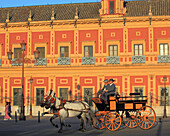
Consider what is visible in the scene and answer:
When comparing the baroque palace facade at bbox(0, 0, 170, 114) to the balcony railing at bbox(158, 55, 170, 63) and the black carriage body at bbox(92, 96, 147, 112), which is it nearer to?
the balcony railing at bbox(158, 55, 170, 63)

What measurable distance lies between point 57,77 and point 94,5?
8234mm

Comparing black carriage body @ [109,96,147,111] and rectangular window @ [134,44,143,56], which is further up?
rectangular window @ [134,44,143,56]

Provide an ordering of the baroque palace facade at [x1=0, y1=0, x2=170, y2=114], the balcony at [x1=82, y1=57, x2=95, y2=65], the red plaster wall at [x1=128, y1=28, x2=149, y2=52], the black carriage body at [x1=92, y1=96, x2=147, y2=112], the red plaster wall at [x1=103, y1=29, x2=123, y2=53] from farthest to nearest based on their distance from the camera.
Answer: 1. the balcony at [x1=82, y1=57, x2=95, y2=65]
2. the red plaster wall at [x1=103, y1=29, x2=123, y2=53]
3. the red plaster wall at [x1=128, y1=28, x2=149, y2=52]
4. the baroque palace facade at [x1=0, y1=0, x2=170, y2=114]
5. the black carriage body at [x1=92, y1=96, x2=147, y2=112]

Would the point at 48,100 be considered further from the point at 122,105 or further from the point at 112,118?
the point at 122,105

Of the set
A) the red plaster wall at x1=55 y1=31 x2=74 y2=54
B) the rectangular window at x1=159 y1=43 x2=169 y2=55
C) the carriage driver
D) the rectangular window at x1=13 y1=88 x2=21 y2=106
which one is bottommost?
the rectangular window at x1=13 y1=88 x2=21 y2=106

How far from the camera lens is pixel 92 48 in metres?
32.9

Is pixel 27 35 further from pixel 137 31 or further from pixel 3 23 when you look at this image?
pixel 137 31

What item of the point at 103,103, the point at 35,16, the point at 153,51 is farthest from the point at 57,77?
the point at 103,103

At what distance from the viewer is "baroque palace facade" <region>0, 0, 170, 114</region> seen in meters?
31.7

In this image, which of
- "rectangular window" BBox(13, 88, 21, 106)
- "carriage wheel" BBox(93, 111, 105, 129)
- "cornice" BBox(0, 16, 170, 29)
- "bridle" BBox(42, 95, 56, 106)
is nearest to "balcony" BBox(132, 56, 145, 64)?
"cornice" BBox(0, 16, 170, 29)

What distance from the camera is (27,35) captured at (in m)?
34.0

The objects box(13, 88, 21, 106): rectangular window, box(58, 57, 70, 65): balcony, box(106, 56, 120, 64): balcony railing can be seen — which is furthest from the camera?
box(13, 88, 21, 106): rectangular window

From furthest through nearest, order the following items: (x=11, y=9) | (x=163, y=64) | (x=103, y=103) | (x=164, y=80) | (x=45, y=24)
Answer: (x=11, y=9)
(x=45, y=24)
(x=163, y=64)
(x=164, y=80)
(x=103, y=103)

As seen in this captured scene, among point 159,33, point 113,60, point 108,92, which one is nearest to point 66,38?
point 113,60
